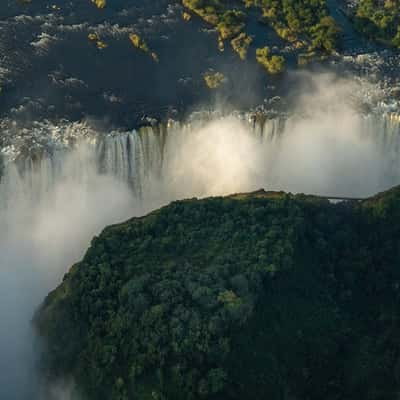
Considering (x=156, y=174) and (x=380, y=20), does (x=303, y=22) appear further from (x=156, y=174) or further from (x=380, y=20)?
(x=156, y=174)

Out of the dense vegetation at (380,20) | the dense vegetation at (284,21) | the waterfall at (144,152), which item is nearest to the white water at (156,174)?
the waterfall at (144,152)

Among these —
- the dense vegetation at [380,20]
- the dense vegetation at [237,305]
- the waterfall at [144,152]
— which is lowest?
the dense vegetation at [237,305]

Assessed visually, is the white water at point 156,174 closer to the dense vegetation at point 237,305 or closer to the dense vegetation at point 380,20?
the dense vegetation at point 237,305

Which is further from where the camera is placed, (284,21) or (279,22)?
(284,21)

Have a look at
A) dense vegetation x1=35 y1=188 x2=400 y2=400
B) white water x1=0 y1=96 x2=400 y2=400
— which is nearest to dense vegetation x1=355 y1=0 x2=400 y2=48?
white water x1=0 y1=96 x2=400 y2=400

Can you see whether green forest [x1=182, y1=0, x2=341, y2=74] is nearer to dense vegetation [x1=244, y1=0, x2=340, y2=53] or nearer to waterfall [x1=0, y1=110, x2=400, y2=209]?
dense vegetation [x1=244, y1=0, x2=340, y2=53]

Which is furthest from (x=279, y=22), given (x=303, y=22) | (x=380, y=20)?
(x=380, y=20)

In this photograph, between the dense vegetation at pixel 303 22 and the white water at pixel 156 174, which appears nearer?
the white water at pixel 156 174

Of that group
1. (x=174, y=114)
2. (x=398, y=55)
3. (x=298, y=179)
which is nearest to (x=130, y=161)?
(x=174, y=114)
